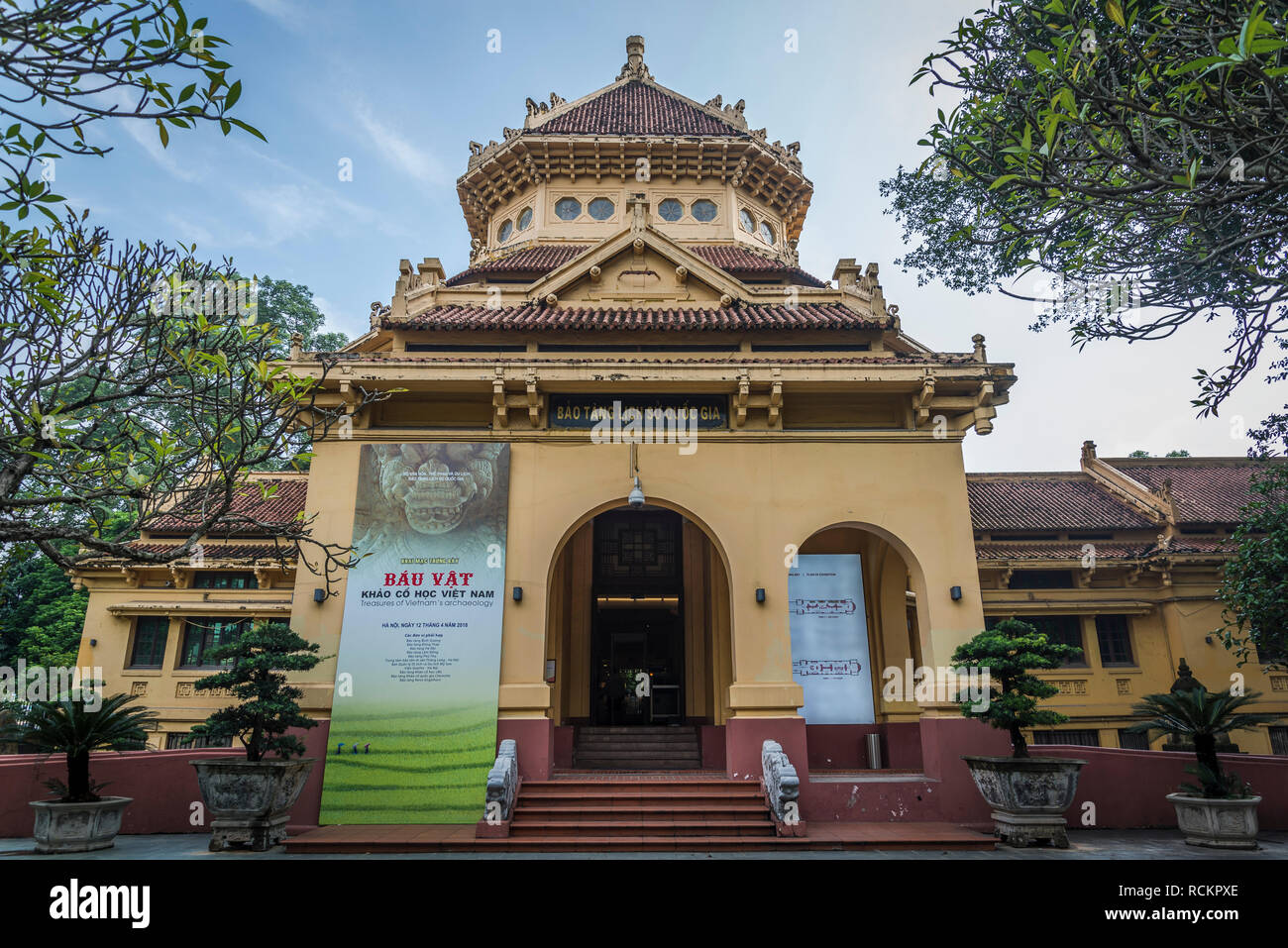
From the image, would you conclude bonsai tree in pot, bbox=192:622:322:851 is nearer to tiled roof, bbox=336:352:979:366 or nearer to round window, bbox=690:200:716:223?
tiled roof, bbox=336:352:979:366

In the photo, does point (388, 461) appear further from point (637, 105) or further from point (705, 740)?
point (637, 105)

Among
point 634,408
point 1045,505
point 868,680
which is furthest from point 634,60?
point 868,680

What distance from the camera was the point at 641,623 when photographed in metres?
16.6

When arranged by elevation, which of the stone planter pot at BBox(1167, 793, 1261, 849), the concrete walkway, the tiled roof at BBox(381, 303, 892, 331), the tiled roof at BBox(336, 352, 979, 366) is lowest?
the concrete walkway

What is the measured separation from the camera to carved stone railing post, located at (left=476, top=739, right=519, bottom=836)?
9.83m

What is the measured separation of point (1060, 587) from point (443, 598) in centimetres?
1530

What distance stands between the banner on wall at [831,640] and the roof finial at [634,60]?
59.3 feet

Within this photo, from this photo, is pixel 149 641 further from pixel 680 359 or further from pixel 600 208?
pixel 600 208

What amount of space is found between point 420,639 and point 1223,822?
1144cm

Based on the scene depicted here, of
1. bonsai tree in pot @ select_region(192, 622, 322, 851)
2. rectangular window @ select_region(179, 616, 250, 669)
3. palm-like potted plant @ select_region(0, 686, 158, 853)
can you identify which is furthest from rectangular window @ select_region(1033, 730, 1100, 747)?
rectangular window @ select_region(179, 616, 250, 669)

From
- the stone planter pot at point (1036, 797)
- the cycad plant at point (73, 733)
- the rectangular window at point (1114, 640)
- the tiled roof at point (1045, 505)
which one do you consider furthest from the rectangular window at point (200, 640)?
the rectangular window at point (1114, 640)

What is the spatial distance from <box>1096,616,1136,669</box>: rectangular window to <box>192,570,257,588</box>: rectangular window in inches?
843

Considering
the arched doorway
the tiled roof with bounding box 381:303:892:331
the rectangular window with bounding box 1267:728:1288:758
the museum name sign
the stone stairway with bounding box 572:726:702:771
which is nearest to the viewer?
the museum name sign
